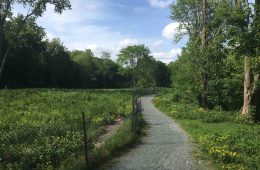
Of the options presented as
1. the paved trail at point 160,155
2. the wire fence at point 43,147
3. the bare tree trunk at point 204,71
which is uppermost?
the bare tree trunk at point 204,71

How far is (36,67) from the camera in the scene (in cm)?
8675

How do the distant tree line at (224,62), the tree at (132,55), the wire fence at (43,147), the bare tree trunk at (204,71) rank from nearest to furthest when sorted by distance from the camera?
the wire fence at (43,147) < the distant tree line at (224,62) < the bare tree trunk at (204,71) < the tree at (132,55)

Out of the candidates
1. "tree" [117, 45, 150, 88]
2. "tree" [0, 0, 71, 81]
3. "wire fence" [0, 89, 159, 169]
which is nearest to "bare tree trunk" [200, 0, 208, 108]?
"tree" [0, 0, 71, 81]

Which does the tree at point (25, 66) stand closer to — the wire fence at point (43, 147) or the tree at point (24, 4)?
the tree at point (24, 4)

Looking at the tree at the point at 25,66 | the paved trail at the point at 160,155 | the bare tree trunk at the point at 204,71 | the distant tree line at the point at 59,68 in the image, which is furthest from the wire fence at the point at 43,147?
A: the tree at the point at 25,66

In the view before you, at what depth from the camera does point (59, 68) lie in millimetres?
95312

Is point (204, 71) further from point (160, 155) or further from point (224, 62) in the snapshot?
point (160, 155)

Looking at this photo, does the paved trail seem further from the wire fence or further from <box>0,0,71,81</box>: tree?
<box>0,0,71,81</box>: tree

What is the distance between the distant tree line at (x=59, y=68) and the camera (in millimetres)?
80188

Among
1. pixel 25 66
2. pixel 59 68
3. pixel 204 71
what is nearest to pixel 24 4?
pixel 204 71

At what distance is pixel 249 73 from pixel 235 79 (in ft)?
30.0

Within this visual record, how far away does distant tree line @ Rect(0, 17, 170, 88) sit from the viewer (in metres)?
80.2

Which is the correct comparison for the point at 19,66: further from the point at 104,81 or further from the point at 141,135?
the point at 141,135

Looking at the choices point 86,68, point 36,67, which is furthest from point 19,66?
point 86,68
